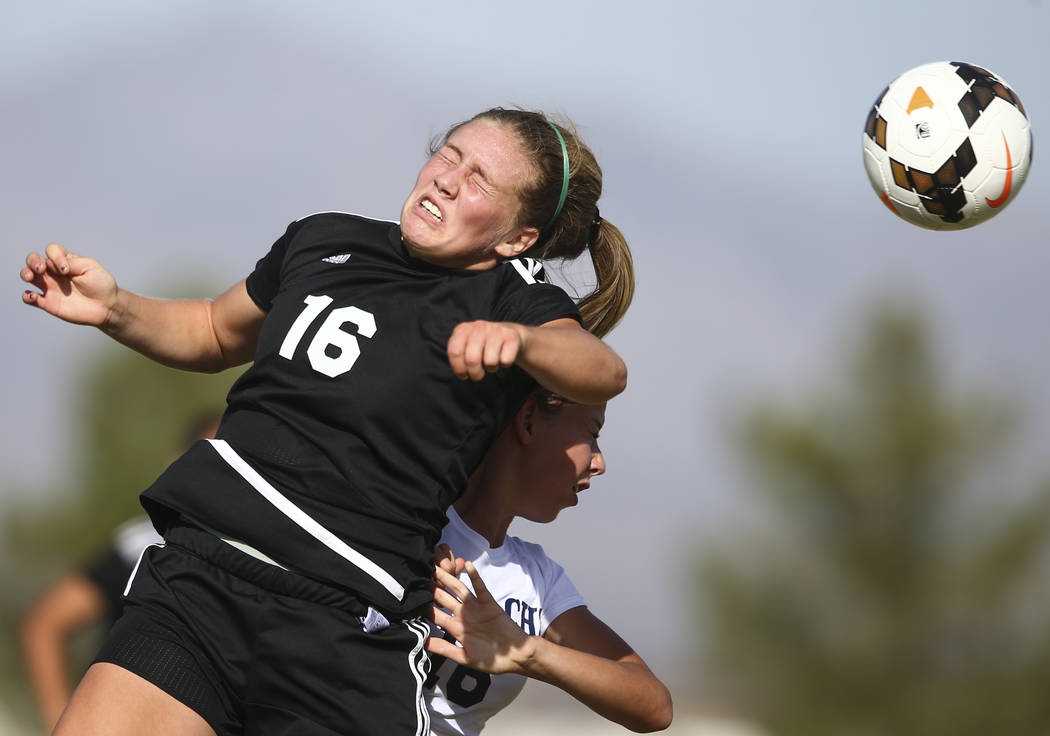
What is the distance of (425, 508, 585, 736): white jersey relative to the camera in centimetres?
361

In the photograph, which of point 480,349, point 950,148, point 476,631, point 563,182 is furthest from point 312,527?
point 950,148

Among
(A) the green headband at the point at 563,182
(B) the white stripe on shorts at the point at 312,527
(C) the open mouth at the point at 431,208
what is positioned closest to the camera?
(B) the white stripe on shorts at the point at 312,527

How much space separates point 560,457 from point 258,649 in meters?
1.28

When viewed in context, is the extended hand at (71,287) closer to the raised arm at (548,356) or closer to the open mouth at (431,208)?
the open mouth at (431,208)

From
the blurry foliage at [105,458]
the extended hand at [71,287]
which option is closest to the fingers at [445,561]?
→ the extended hand at [71,287]

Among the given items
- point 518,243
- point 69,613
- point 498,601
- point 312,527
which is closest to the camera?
point 312,527

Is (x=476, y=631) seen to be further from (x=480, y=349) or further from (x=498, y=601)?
(x=480, y=349)

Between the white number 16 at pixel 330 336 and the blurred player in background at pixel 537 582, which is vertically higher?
the white number 16 at pixel 330 336

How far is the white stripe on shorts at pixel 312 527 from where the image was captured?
2967 millimetres

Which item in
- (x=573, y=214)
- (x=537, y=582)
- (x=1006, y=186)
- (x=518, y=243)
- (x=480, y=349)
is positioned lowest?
(x=537, y=582)

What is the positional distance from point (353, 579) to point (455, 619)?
336 mm

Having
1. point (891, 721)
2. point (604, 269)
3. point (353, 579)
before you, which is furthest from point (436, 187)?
point (891, 721)

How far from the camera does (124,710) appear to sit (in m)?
2.73

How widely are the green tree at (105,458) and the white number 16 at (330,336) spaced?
13.8 meters
